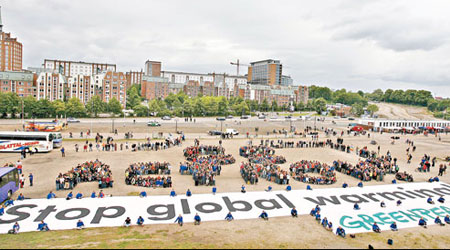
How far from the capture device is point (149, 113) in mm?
93625

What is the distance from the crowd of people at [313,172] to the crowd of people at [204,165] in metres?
7.55

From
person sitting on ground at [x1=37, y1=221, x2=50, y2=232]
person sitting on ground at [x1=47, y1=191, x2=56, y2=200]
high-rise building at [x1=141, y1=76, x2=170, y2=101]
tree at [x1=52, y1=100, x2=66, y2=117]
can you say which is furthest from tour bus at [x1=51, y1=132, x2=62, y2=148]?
high-rise building at [x1=141, y1=76, x2=170, y2=101]

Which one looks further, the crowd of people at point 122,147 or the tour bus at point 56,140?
the crowd of people at point 122,147

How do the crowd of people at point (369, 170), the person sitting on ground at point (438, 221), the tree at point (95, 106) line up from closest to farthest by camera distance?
the person sitting on ground at point (438, 221) → the crowd of people at point (369, 170) → the tree at point (95, 106)

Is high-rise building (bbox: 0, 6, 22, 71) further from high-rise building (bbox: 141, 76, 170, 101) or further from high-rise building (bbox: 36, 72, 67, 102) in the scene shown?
high-rise building (bbox: 141, 76, 170, 101)

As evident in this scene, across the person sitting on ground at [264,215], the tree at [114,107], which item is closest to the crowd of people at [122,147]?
the person sitting on ground at [264,215]

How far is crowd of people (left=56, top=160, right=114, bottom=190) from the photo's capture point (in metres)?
23.1

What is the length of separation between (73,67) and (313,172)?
471 ft

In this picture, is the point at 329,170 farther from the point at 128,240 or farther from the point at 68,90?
the point at 68,90

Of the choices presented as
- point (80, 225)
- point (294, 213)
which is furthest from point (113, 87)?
point (294, 213)

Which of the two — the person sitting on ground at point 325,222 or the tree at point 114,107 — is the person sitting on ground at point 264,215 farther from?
the tree at point 114,107

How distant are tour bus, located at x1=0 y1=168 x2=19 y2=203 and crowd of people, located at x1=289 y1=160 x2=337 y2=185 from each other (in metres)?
23.3

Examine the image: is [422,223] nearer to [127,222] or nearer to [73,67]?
[127,222]

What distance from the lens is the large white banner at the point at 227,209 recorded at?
715 inches
